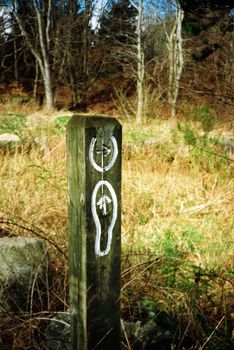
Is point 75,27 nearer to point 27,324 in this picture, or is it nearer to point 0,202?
point 0,202

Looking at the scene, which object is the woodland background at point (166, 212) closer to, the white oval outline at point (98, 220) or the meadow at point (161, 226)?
the meadow at point (161, 226)

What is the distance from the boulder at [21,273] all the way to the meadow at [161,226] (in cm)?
9

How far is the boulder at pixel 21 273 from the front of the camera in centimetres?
197

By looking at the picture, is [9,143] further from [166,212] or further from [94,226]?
[94,226]

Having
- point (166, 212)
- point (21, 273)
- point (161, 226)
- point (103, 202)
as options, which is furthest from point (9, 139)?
point (103, 202)

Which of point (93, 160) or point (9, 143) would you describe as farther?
point (9, 143)

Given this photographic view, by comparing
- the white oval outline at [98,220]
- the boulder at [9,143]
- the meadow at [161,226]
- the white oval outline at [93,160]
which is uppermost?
the white oval outline at [93,160]

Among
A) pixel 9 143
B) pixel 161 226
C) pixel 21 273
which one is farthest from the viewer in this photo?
pixel 9 143

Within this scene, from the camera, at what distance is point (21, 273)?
2.05m

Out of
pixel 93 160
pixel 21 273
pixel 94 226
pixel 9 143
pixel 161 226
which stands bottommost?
pixel 161 226

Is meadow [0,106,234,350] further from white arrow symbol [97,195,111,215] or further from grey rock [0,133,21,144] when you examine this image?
white arrow symbol [97,195,111,215]

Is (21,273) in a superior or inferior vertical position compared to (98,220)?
inferior

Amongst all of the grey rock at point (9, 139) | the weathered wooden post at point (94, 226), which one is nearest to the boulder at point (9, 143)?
the grey rock at point (9, 139)

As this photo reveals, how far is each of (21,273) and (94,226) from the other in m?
1.11
